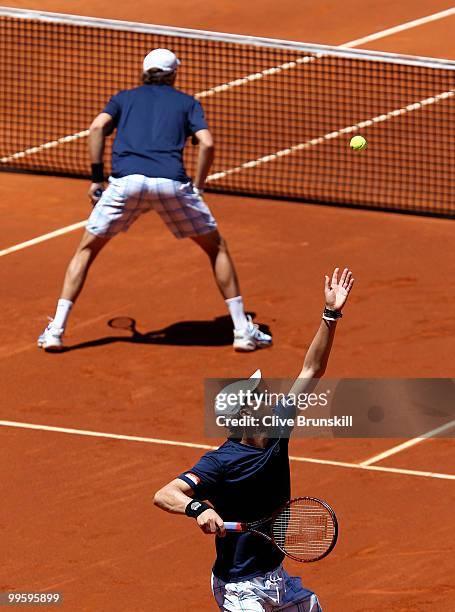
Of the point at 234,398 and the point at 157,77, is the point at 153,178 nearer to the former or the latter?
the point at 157,77

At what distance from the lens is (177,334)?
49.3ft

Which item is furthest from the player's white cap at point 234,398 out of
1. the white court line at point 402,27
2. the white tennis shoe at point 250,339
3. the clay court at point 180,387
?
the white court line at point 402,27

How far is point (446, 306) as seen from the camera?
15.3 meters

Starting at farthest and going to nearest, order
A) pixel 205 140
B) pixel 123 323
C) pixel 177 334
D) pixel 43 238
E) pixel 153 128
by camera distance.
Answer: pixel 43 238, pixel 123 323, pixel 177 334, pixel 153 128, pixel 205 140

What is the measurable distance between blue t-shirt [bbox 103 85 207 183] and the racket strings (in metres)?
5.35

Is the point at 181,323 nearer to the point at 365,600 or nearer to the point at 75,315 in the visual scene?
the point at 75,315

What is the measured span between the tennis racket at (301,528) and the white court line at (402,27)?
44.2ft

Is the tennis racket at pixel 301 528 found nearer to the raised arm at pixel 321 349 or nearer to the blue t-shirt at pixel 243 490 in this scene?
the blue t-shirt at pixel 243 490

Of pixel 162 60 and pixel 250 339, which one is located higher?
pixel 162 60

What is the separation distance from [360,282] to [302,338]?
4.32 ft

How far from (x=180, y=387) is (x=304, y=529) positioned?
4.66 meters

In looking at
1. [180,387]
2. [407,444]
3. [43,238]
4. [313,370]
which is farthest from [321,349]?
[43,238]

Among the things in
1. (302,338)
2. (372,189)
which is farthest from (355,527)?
(372,189)

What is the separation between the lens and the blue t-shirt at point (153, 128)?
14.3 m
